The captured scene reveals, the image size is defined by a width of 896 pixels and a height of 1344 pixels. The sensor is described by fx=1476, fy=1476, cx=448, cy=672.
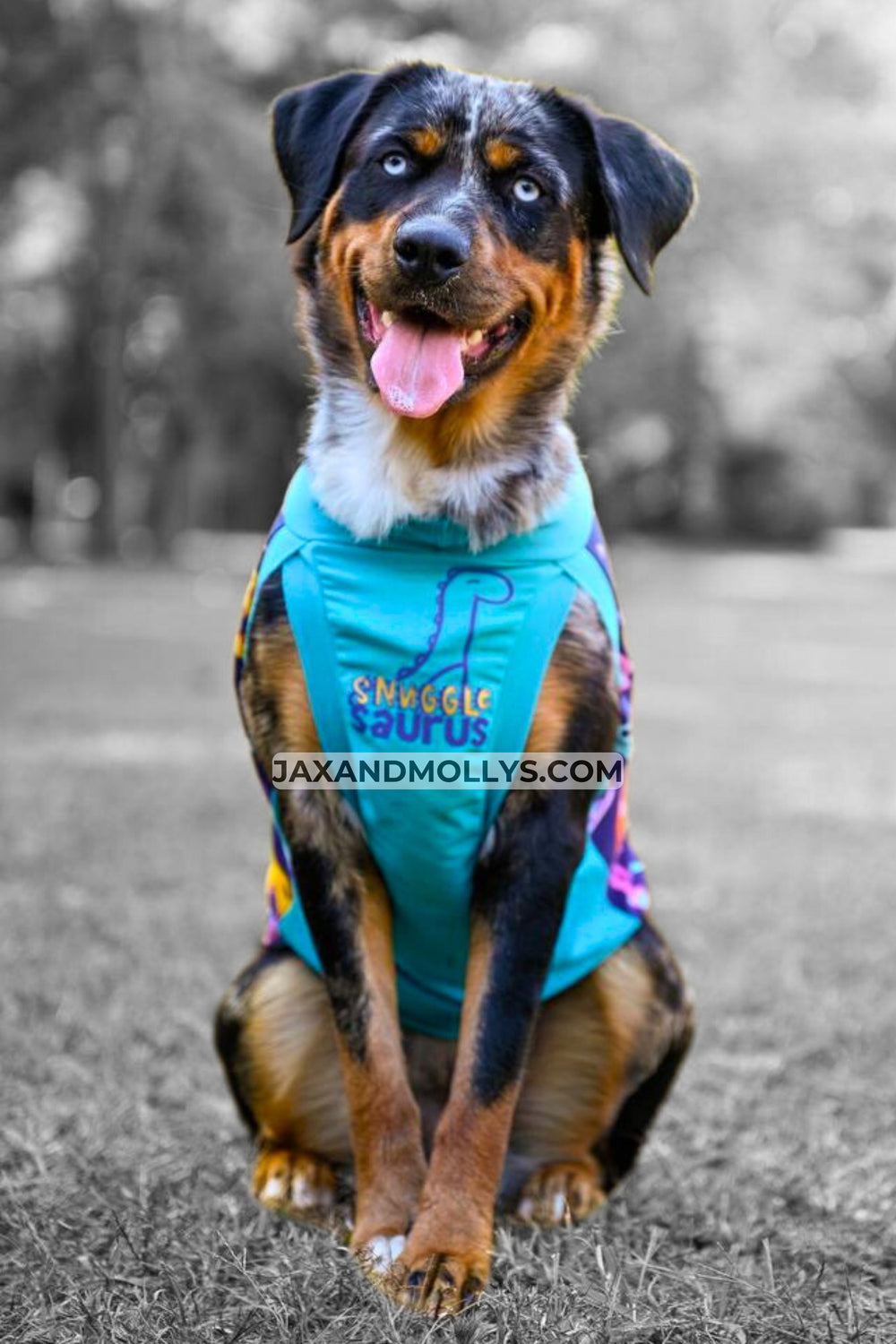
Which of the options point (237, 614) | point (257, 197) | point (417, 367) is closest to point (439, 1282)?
point (417, 367)

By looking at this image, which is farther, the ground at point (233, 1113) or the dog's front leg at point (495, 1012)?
the dog's front leg at point (495, 1012)

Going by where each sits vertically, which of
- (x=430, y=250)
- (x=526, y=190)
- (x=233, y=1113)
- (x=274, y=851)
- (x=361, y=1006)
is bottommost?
(x=233, y=1113)

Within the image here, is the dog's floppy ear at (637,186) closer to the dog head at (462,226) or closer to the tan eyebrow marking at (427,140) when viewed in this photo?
the dog head at (462,226)

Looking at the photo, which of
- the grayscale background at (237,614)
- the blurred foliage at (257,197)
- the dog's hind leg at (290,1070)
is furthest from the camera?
the blurred foliage at (257,197)

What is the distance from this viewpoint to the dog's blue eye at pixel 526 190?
3098mm

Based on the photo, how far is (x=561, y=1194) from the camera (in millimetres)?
3107

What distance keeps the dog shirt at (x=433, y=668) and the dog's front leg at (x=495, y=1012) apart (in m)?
0.08

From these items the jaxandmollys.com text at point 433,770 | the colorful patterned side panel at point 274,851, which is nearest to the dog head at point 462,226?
the colorful patterned side panel at point 274,851

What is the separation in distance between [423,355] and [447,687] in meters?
0.68

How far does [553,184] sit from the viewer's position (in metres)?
3.13

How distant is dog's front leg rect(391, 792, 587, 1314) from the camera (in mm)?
2775

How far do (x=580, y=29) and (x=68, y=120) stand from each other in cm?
682

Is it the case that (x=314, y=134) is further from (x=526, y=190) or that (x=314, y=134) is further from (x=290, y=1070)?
(x=290, y=1070)

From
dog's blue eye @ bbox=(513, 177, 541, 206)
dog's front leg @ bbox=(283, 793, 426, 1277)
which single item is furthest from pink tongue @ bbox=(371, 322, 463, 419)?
dog's front leg @ bbox=(283, 793, 426, 1277)
